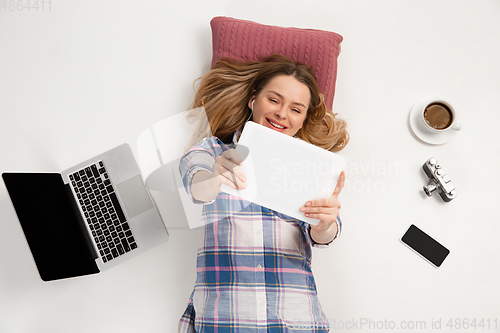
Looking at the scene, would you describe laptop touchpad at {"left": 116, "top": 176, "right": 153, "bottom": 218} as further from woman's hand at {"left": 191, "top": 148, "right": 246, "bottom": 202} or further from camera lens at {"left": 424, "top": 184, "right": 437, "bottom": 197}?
camera lens at {"left": 424, "top": 184, "right": 437, "bottom": 197}

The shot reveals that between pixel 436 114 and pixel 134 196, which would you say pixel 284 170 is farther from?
pixel 436 114

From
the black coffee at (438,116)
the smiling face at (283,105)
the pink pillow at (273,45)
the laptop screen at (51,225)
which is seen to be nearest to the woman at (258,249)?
the smiling face at (283,105)

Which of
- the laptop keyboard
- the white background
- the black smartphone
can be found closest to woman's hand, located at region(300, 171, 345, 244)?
the white background

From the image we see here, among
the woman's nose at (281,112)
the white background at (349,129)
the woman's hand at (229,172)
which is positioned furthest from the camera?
the white background at (349,129)

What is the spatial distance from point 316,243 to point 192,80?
76 cm

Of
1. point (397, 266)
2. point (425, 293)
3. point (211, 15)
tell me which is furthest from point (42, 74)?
point (425, 293)

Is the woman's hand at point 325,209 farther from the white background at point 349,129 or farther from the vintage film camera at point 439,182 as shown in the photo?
the vintage film camera at point 439,182

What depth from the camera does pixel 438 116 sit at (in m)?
1.17

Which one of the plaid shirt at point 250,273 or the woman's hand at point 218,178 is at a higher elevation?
the woman's hand at point 218,178

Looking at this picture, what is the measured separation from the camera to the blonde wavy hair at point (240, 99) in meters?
1.05

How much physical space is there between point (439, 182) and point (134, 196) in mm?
1082

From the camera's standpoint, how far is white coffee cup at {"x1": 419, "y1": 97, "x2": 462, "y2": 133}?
1.15 metres

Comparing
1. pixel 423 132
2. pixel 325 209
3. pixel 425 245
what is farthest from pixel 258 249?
pixel 423 132

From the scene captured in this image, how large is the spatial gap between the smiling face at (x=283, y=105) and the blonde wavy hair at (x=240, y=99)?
0.05 metres
